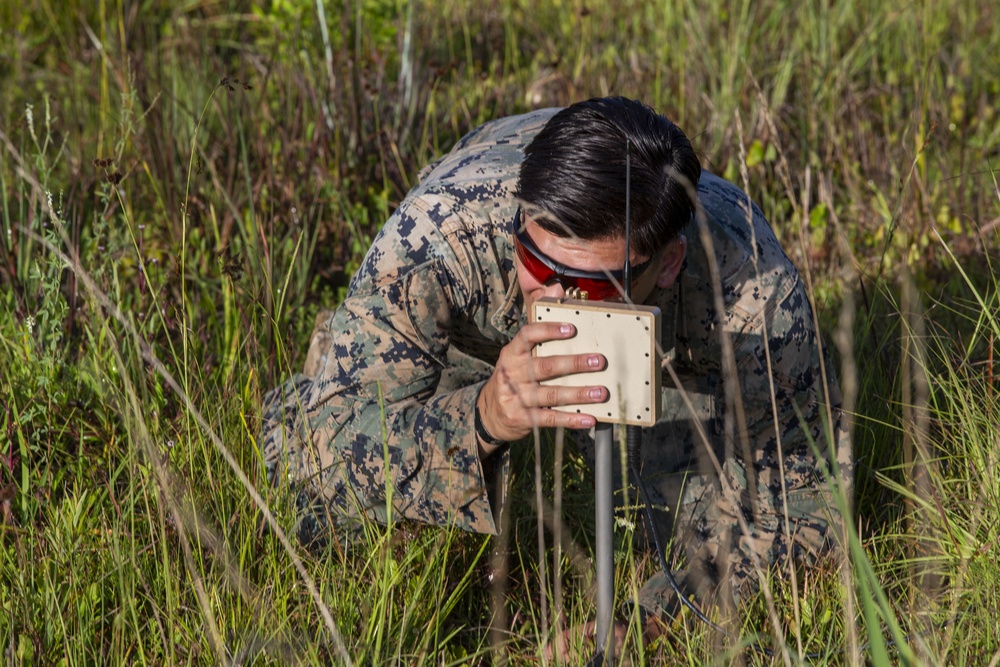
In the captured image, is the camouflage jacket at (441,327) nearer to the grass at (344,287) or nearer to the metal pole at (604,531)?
the grass at (344,287)

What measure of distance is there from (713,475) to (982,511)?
27.4 inches

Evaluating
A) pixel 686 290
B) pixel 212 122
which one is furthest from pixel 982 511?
pixel 212 122

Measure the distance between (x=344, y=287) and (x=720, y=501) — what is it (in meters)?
1.46

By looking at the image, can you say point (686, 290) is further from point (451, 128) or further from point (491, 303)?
point (451, 128)

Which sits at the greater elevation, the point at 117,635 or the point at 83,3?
the point at 83,3

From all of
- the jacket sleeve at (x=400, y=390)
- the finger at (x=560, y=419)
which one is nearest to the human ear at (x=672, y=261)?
the jacket sleeve at (x=400, y=390)

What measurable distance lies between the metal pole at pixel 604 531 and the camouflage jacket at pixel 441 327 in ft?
1.39

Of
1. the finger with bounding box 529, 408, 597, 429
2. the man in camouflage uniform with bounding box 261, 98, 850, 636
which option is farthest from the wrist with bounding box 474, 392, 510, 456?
the finger with bounding box 529, 408, 597, 429

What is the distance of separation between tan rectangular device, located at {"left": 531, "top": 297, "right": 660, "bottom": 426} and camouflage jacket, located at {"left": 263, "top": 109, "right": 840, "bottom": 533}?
518mm

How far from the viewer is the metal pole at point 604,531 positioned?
165 cm

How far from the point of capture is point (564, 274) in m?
1.96

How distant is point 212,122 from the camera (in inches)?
150

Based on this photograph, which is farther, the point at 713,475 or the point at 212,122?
the point at 212,122

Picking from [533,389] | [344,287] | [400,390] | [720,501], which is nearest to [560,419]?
[533,389]
